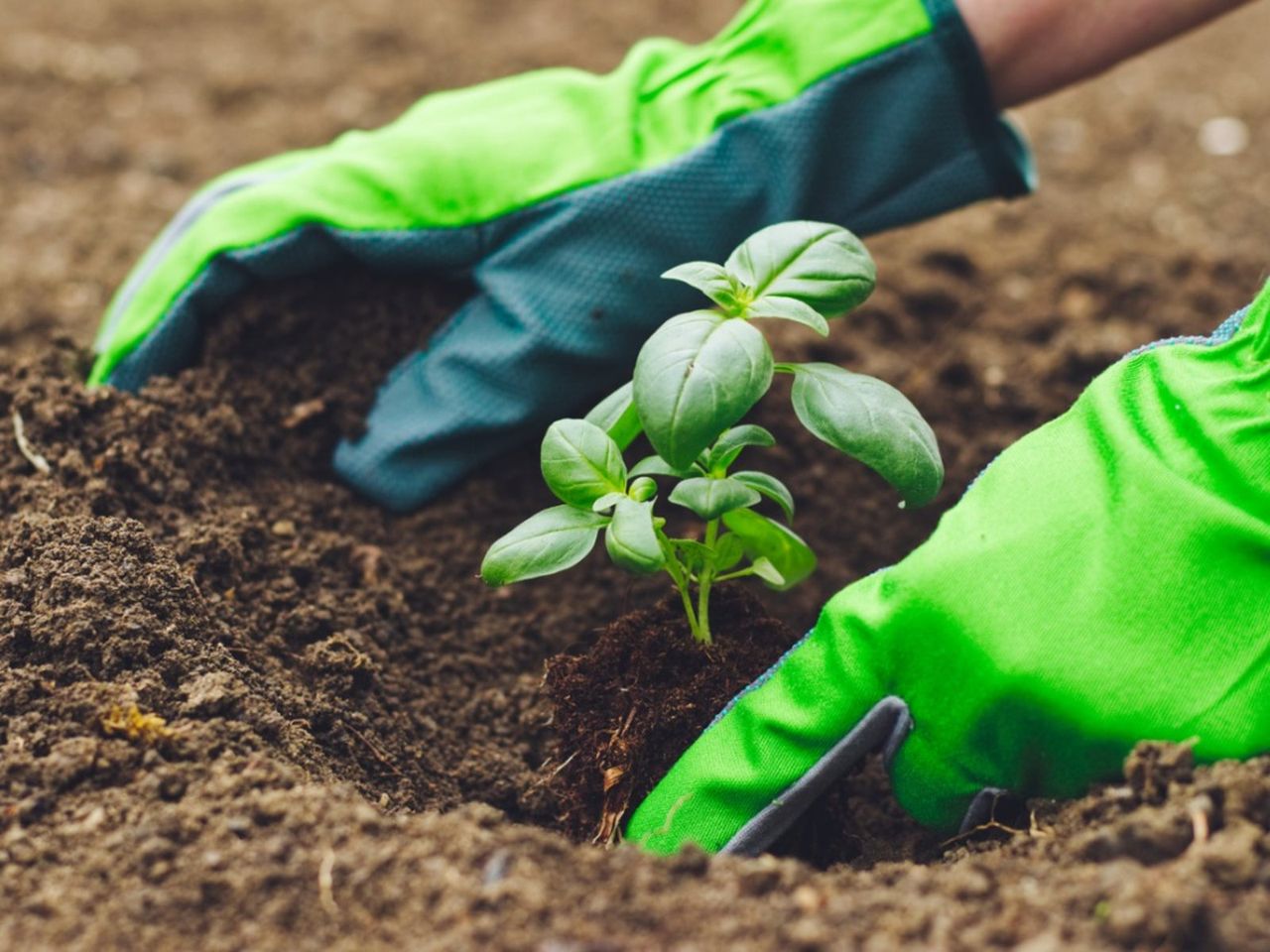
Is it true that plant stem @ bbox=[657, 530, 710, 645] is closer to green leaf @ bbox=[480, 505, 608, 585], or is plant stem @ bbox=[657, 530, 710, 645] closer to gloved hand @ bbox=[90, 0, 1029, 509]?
green leaf @ bbox=[480, 505, 608, 585]

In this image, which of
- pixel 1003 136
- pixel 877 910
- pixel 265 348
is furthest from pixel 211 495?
pixel 1003 136

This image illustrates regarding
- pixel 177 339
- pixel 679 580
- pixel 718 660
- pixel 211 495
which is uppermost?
pixel 177 339

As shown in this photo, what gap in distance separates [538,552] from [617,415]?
0.20 metres

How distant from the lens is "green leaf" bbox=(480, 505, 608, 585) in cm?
134

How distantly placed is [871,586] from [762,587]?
0.48 m

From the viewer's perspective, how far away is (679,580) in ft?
4.72

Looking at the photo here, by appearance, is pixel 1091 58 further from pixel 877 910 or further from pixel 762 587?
pixel 877 910

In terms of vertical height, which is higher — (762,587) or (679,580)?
(679,580)

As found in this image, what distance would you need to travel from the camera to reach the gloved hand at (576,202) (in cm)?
188

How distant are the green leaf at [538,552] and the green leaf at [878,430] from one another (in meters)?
0.26

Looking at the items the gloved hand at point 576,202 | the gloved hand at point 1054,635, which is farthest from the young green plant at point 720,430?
the gloved hand at point 576,202

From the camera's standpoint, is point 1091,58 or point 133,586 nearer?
point 133,586

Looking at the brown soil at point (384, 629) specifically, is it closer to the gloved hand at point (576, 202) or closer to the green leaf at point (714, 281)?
the gloved hand at point (576, 202)

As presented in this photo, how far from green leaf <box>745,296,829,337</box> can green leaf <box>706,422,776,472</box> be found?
Answer: 127 millimetres
